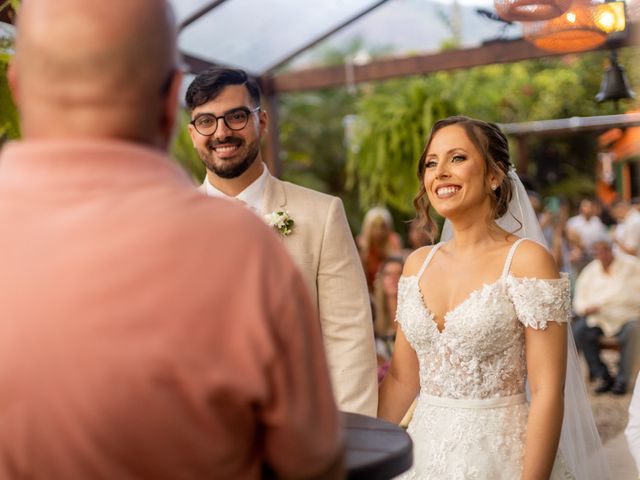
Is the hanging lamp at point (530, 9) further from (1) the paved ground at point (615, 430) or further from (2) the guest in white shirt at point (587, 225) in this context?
(2) the guest in white shirt at point (587, 225)

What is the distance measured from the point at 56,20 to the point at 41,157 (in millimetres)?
177

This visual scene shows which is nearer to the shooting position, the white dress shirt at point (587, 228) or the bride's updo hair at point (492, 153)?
Answer: the bride's updo hair at point (492, 153)

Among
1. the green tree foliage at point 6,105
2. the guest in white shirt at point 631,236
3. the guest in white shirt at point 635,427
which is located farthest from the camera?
the guest in white shirt at point 631,236

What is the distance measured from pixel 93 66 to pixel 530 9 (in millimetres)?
3778

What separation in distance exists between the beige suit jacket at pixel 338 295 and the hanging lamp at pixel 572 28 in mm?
2256

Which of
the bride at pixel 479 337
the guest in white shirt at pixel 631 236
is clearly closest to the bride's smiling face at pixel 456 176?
the bride at pixel 479 337

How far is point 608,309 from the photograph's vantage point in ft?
29.5

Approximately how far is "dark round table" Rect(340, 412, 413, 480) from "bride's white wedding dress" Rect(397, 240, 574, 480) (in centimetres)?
100

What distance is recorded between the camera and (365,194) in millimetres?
9719

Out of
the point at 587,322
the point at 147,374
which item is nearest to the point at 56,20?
the point at 147,374

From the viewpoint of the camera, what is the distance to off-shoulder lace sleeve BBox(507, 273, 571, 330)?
2.71 m

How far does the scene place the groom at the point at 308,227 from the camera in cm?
298

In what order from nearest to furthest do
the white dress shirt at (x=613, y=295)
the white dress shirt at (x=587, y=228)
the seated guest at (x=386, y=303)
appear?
1. the seated guest at (x=386, y=303)
2. the white dress shirt at (x=613, y=295)
3. the white dress shirt at (x=587, y=228)

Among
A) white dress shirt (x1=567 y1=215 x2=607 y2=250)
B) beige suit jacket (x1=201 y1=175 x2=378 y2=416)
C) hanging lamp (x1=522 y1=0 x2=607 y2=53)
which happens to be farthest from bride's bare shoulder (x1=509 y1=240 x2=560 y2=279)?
white dress shirt (x1=567 y1=215 x2=607 y2=250)
